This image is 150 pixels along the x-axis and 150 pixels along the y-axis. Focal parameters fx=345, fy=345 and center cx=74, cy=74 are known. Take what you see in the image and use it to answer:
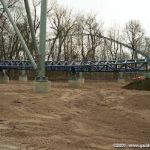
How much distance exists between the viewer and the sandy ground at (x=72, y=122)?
9.59 m

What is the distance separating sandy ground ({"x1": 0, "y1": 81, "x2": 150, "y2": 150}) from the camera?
959 cm

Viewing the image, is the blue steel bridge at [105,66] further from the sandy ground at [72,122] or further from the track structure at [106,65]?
the sandy ground at [72,122]

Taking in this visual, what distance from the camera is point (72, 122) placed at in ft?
43.6

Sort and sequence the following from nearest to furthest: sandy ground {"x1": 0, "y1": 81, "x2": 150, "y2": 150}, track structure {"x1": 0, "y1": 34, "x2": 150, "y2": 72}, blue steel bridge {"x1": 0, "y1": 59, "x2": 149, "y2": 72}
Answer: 1. sandy ground {"x1": 0, "y1": 81, "x2": 150, "y2": 150}
2. track structure {"x1": 0, "y1": 34, "x2": 150, "y2": 72}
3. blue steel bridge {"x1": 0, "y1": 59, "x2": 149, "y2": 72}

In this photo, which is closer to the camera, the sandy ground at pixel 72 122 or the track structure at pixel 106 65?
the sandy ground at pixel 72 122

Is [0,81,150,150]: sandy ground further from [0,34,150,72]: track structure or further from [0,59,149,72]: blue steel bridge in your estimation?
[0,59,149,72]: blue steel bridge

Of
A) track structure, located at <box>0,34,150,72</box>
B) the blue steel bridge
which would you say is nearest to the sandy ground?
track structure, located at <box>0,34,150,72</box>

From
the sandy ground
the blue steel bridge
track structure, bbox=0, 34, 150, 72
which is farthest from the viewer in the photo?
the blue steel bridge

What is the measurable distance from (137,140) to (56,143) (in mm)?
2653

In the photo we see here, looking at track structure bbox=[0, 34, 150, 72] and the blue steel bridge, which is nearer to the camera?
track structure bbox=[0, 34, 150, 72]

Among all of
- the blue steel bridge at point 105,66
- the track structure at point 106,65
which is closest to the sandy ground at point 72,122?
the track structure at point 106,65

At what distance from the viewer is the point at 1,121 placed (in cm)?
1262

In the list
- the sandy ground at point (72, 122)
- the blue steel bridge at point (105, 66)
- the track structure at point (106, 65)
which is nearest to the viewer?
the sandy ground at point (72, 122)

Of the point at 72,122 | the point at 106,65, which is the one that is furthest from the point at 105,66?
the point at 72,122
